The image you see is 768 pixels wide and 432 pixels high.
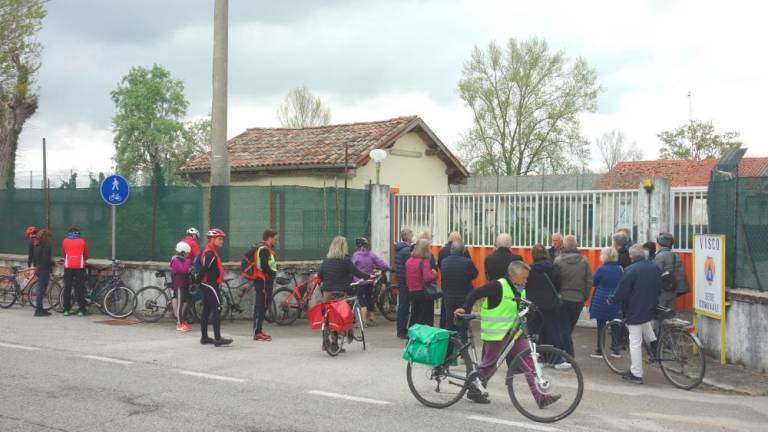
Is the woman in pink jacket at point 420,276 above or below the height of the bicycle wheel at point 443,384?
above

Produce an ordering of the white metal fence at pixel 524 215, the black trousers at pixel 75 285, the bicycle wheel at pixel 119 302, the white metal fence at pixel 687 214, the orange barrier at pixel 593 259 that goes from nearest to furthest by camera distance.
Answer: the white metal fence at pixel 687 214
the orange barrier at pixel 593 259
the white metal fence at pixel 524 215
the bicycle wheel at pixel 119 302
the black trousers at pixel 75 285

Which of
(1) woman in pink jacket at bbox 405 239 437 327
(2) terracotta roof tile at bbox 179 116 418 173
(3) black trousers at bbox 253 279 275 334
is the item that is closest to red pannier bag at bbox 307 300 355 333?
(1) woman in pink jacket at bbox 405 239 437 327

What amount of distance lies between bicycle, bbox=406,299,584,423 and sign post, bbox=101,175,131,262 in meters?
10.0

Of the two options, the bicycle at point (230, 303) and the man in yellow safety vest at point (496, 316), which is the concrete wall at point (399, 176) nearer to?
the bicycle at point (230, 303)

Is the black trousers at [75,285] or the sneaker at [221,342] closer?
the sneaker at [221,342]

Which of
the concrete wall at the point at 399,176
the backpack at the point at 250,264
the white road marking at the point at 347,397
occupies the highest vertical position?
the concrete wall at the point at 399,176

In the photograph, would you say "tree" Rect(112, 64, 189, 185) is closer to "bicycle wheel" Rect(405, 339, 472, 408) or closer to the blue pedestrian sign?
the blue pedestrian sign

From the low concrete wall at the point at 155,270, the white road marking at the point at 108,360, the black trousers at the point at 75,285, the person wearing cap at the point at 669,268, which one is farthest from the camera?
the black trousers at the point at 75,285

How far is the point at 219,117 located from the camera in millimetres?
15820

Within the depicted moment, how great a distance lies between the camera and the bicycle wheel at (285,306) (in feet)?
49.0

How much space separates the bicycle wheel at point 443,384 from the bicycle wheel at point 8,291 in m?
12.5

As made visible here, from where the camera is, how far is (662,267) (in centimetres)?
1149

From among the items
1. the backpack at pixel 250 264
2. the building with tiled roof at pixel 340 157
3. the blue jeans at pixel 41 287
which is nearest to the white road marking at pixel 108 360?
the backpack at pixel 250 264

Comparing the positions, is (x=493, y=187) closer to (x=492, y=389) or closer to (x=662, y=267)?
(x=662, y=267)
